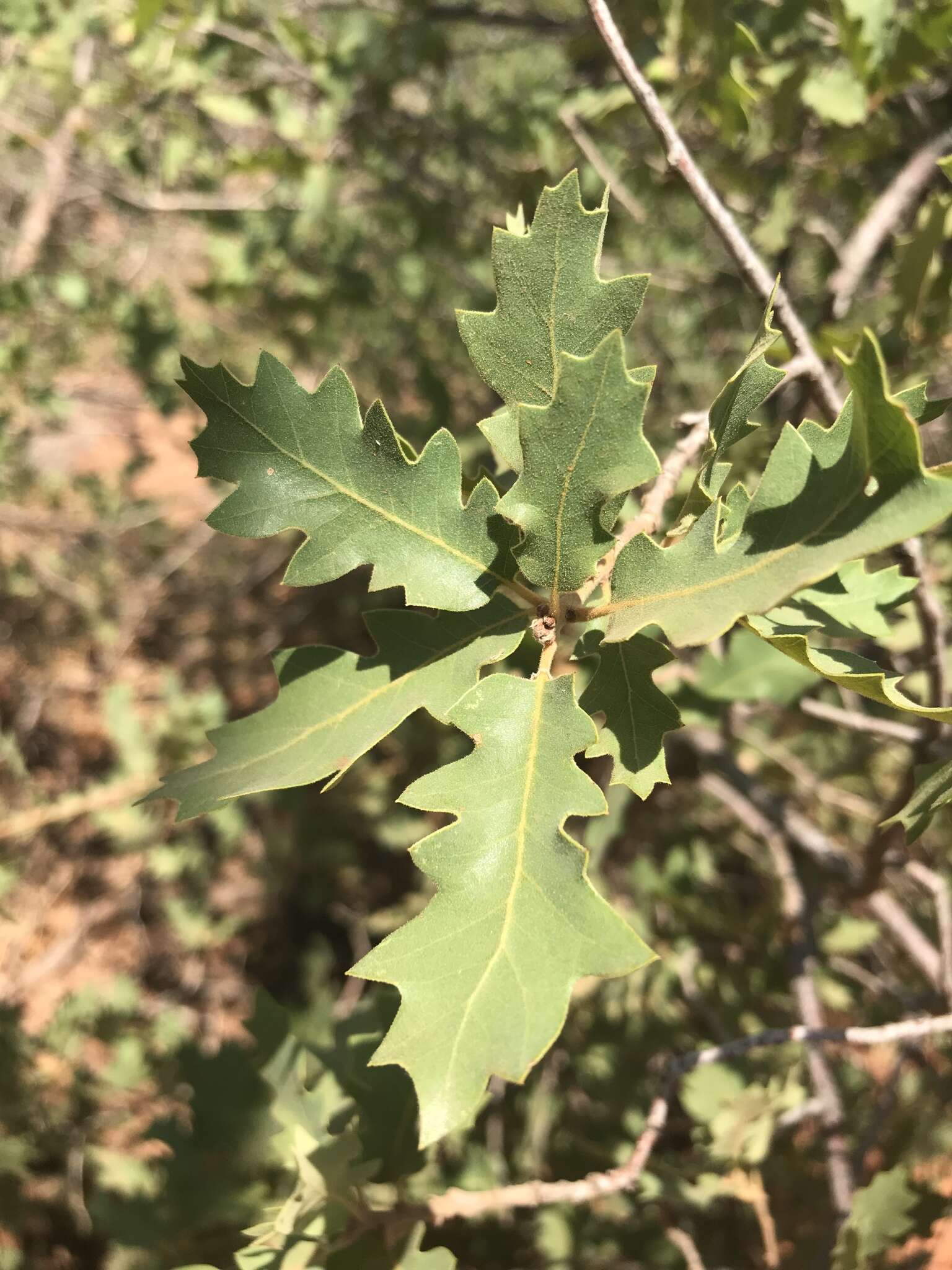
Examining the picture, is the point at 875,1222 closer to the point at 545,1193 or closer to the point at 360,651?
the point at 545,1193

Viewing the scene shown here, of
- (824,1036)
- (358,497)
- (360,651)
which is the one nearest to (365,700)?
(358,497)

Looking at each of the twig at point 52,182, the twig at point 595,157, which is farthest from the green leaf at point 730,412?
the twig at point 52,182

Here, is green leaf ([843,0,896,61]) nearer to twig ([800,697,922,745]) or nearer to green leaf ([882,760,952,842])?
twig ([800,697,922,745])

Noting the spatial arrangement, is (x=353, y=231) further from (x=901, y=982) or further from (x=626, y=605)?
(x=901, y=982)

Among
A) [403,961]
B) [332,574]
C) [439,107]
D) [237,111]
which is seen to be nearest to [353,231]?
[439,107]

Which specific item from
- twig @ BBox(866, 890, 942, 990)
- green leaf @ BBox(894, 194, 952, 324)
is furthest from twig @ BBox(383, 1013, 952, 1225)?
green leaf @ BBox(894, 194, 952, 324)

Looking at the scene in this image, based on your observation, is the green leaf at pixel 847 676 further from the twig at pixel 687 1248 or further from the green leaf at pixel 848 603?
the twig at pixel 687 1248
